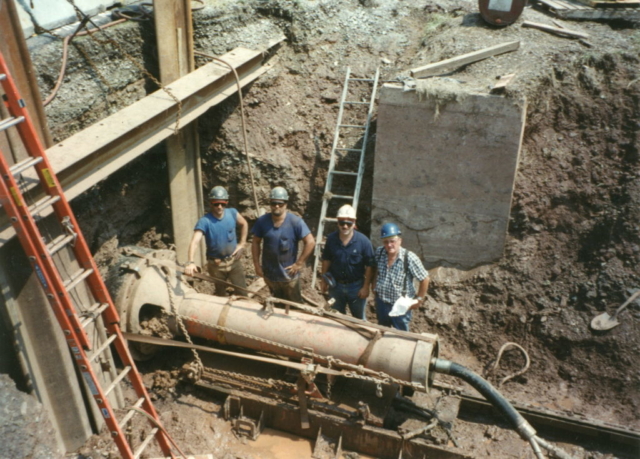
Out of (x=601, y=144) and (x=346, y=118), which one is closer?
(x=601, y=144)

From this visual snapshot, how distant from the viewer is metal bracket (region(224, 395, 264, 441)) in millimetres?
6203

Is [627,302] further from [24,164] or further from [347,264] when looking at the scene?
[24,164]

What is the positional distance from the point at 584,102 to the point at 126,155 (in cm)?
609

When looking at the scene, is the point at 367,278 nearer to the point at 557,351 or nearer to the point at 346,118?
the point at 557,351

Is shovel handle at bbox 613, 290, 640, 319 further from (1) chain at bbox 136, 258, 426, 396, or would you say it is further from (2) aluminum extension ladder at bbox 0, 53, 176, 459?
(2) aluminum extension ladder at bbox 0, 53, 176, 459

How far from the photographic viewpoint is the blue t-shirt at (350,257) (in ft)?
21.1

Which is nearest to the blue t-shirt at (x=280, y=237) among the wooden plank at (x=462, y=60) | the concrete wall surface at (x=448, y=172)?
the concrete wall surface at (x=448, y=172)

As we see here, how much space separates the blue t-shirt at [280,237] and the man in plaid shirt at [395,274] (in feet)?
3.45

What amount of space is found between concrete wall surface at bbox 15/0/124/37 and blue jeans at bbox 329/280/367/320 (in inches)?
181

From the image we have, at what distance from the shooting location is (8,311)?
4.93m

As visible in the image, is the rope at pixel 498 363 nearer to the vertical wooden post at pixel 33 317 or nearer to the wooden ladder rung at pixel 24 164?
the vertical wooden post at pixel 33 317

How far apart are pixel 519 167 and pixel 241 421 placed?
192 inches

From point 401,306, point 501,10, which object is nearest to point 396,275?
point 401,306

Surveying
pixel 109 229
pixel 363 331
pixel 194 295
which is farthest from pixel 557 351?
pixel 109 229
